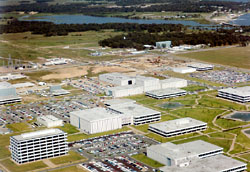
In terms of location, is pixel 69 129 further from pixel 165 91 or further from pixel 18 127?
pixel 165 91

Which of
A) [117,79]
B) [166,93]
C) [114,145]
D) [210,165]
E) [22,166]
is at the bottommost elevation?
[22,166]

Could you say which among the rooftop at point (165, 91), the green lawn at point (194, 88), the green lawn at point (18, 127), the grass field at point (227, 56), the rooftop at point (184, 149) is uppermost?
the grass field at point (227, 56)

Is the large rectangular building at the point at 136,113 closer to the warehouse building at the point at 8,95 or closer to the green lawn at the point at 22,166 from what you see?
the green lawn at the point at 22,166

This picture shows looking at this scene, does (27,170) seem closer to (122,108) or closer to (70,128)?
(70,128)

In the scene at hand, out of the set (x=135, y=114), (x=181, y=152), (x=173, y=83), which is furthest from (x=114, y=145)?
(x=173, y=83)

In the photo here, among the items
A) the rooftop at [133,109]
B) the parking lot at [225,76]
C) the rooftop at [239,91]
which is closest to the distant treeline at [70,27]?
the parking lot at [225,76]
